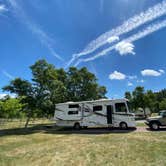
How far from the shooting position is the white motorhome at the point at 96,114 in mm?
17516

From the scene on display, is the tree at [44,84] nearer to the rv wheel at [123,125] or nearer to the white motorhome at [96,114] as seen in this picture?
the white motorhome at [96,114]

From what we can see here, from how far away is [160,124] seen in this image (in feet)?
53.6

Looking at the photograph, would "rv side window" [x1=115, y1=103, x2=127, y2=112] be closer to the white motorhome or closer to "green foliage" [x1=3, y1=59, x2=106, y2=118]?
the white motorhome

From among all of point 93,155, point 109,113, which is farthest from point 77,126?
point 93,155

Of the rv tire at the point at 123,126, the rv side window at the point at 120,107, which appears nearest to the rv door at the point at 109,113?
the rv side window at the point at 120,107

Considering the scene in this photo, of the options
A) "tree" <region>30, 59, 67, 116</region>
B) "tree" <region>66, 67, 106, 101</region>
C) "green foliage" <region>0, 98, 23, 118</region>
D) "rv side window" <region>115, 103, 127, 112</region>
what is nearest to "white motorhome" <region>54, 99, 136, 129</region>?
"rv side window" <region>115, 103, 127, 112</region>

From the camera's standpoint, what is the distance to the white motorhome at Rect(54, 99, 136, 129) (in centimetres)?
1752

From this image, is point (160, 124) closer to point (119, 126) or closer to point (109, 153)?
point (119, 126)

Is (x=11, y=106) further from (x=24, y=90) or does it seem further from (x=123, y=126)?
(x=123, y=126)

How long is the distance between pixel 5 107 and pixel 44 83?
587cm

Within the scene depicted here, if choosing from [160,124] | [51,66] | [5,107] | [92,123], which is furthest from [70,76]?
[160,124]

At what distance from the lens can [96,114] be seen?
18734 millimetres

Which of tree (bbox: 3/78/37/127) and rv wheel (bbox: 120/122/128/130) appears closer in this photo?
rv wheel (bbox: 120/122/128/130)

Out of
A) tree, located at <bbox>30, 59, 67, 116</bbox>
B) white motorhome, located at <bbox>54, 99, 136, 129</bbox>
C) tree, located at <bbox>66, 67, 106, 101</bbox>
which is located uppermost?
tree, located at <bbox>66, 67, 106, 101</bbox>
